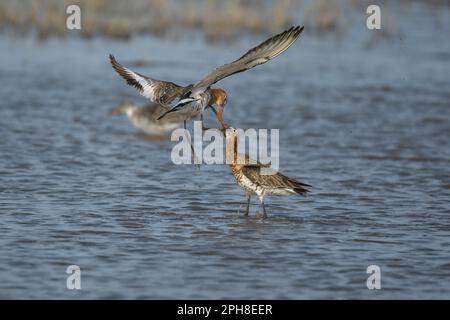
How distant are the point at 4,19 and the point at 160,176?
903 centimetres

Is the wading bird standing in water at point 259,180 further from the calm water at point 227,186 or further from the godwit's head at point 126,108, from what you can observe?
the godwit's head at point 126,108

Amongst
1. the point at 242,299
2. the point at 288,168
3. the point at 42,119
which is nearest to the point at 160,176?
the point at 288,168

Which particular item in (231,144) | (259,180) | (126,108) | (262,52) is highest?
(262,52)

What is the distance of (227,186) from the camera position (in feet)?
31.9

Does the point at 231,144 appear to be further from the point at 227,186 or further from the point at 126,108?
the point at 126,108

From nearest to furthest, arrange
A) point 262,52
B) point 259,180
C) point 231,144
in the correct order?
1. point 262,52
2. point 259,180
3. point 231,144

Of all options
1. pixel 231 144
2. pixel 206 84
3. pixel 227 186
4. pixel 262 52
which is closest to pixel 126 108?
pixel 227 186

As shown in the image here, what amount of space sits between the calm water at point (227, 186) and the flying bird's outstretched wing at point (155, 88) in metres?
0.95

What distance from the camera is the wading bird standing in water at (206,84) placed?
7516mm

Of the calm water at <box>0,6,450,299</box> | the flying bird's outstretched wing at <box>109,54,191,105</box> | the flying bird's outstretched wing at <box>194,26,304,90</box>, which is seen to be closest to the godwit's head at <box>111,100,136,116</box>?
the calm water at <box>0,6,450,299</box>

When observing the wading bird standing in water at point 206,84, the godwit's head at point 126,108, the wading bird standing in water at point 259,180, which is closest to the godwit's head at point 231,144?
the wading bird standing in water at point 259,180

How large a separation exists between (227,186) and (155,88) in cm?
148

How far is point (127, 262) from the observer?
7.00 metres

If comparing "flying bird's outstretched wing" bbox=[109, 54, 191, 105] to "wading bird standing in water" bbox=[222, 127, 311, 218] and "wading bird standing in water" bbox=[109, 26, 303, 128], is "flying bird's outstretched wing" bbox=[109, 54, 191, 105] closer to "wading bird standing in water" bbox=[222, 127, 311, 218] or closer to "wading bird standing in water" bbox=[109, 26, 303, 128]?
"wading bird standing in water" bbox=[109, 26, 303, 128]
